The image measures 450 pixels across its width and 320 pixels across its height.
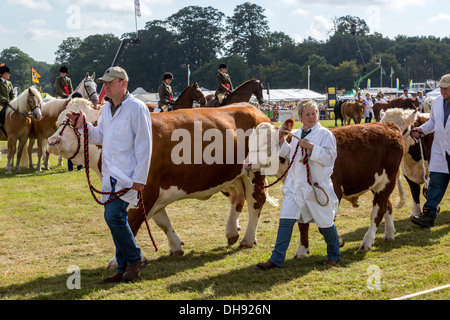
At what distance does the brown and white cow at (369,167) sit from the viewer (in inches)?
250

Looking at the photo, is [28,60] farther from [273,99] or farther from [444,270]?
[444,270]

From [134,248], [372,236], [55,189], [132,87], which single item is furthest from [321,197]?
[132,87]

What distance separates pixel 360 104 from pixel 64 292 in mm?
26975

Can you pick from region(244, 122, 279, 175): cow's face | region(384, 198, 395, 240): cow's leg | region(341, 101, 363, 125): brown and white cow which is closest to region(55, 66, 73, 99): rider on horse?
region(244, 122, 279, 175): cow's face

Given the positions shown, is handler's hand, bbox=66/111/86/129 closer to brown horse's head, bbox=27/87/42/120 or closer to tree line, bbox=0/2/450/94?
brown horse's head, bbox=27/87/42/120

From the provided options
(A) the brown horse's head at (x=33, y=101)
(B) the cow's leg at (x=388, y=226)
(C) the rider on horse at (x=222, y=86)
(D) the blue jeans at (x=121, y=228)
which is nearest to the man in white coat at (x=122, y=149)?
(D) the blue jeans at (x=121, y=228)

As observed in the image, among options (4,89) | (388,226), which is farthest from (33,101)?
(388,226)

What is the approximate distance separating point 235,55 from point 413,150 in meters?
106

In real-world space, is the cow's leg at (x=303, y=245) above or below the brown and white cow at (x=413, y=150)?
below

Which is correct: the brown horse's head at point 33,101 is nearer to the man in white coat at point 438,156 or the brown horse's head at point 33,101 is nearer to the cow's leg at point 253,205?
the cow's leg at point 253,205

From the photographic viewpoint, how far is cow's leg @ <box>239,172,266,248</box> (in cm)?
691

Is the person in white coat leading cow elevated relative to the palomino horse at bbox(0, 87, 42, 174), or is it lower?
lower

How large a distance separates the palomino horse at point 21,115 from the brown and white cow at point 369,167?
10.5m

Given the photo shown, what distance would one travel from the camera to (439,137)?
7.37 metres
